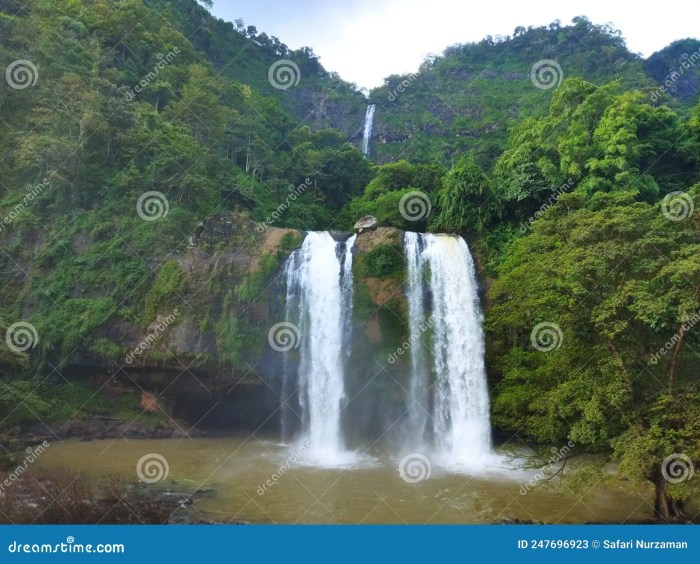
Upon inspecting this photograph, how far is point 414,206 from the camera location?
2611 centimetres

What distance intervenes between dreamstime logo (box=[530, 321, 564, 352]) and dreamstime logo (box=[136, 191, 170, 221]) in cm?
1590

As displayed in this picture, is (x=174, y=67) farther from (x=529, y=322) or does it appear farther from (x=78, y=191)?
(x=529, y=322)

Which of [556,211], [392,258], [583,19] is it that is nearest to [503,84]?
[583,19]

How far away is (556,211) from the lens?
542 inches

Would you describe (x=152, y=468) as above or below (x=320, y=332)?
below

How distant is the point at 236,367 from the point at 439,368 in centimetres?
770

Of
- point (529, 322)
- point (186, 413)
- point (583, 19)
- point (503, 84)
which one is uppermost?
point (583, 19)
